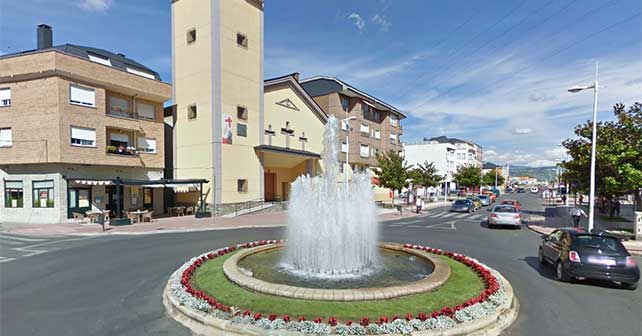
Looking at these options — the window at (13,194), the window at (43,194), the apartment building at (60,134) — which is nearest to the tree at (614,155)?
the apartment building at (60,134)

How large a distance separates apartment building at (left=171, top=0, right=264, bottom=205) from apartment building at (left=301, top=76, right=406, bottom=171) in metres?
14.5

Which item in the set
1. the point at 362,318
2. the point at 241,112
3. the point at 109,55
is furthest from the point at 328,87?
the point at 362,318

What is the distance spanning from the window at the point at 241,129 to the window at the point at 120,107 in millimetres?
8561

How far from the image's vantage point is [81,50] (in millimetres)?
26609

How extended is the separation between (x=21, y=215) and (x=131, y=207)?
668 cm

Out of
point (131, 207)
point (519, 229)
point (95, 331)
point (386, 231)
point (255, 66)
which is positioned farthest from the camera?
point (255, 66)

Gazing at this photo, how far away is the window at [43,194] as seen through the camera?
70.9ft

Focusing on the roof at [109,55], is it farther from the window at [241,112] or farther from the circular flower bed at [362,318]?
the circular flower bed at [362,318]

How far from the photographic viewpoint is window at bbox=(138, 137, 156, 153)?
26.2 m

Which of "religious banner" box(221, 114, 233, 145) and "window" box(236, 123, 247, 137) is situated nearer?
"religious banner" box(221, 114, 233, 145)

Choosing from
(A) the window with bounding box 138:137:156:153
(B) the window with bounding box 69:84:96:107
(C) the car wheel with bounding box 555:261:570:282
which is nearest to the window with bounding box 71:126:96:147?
(B) the window with bounding box 69:84:96:107

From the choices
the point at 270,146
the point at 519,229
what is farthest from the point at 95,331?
the point at 270,146

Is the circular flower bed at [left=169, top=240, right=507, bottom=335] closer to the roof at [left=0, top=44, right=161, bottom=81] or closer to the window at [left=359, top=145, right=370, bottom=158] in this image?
the roof at [left=0, top=44, right=161, bottom=81]

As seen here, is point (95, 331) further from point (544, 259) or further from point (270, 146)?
point (270, 146)
